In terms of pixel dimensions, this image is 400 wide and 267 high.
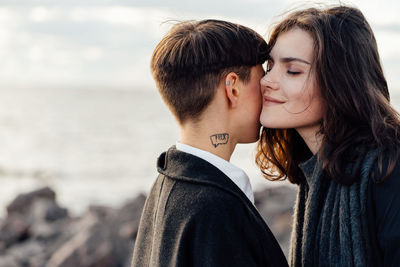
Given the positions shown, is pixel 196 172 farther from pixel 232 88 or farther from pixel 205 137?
pixel 232 88

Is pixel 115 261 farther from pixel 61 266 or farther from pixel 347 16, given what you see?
pixel 347 16

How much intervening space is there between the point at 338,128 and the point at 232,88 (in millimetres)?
592

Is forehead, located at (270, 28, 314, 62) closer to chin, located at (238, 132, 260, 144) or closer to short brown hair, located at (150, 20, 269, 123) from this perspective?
short brown hair, located at (150, 20, 269, 123)

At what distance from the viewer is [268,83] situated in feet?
8.64

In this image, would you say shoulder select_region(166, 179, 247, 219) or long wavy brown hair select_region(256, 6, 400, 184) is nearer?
shoulder select_region(166, 179, 247, 219)

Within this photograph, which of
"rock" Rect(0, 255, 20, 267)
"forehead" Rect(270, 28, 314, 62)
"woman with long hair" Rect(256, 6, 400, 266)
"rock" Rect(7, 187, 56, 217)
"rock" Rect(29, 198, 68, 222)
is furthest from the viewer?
"rock" Rect(7, 187, 56, 217)

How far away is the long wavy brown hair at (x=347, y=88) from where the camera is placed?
7.86 feet

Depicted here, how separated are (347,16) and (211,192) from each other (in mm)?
1282

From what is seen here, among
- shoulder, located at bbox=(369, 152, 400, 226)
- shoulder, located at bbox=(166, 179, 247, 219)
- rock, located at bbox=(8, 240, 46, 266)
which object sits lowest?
rock, located at bbox=(8, 240, 46, 266)

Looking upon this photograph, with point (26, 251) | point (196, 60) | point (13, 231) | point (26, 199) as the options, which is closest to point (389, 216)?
point (196, 60)

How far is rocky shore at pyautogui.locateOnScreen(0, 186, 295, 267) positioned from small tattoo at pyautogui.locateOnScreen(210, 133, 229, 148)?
3908 mm

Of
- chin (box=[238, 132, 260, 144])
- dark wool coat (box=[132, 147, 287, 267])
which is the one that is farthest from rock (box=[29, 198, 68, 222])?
dark wool coat (box=[132, 147, 287, 267])

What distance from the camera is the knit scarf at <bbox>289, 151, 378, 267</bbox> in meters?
2.26

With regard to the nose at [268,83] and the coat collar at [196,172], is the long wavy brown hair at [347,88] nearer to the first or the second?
the nose at [268,83]
